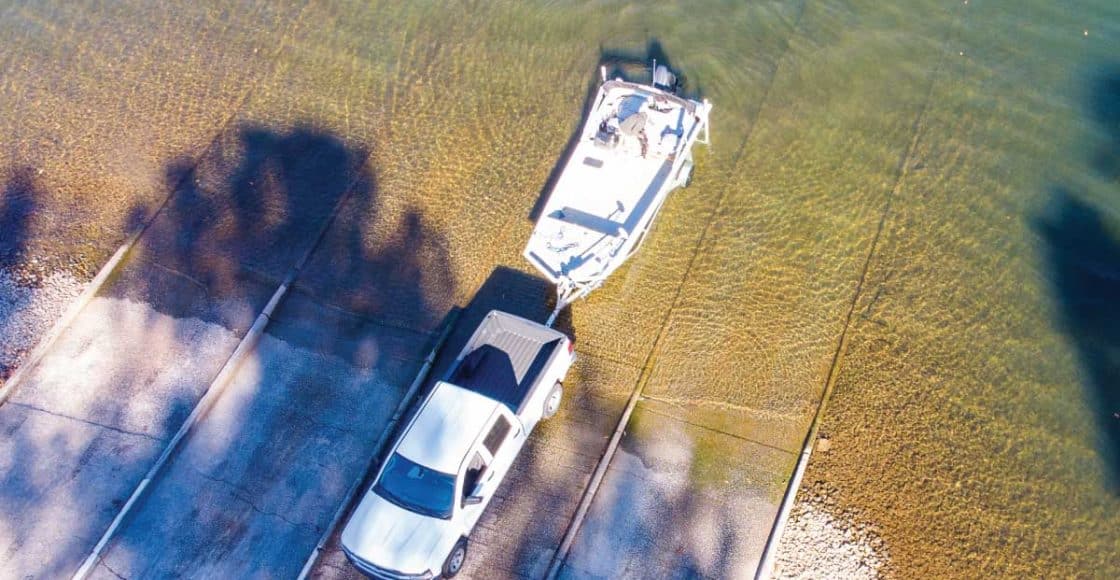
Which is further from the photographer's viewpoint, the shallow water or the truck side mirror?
the shallow water

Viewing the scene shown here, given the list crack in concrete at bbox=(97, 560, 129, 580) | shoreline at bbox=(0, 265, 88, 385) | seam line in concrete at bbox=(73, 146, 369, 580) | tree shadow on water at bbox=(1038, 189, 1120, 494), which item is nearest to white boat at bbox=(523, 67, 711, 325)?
seam line in concrete at bbox=(73, 146, 369, 580)

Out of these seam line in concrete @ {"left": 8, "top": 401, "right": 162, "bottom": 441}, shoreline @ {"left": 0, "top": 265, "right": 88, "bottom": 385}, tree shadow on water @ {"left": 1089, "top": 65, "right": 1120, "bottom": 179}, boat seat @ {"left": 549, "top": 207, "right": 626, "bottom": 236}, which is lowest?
seam line in concrete @ {"left": 8, "top": 401, "right": 162, "bottom": 441}

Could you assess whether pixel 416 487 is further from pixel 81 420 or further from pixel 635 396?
pixel 81 420

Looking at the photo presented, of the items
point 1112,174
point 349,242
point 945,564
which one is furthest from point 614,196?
point 1112,174

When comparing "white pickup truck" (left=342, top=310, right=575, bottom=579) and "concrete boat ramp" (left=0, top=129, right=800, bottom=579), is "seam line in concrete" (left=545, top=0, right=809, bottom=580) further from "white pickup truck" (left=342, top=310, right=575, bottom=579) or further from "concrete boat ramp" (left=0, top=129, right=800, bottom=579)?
"white pickup truck" (left=342, top=310, right=575, bottom=579)

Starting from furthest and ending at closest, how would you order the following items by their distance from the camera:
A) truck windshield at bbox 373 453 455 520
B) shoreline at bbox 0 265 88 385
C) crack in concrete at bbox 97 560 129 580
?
shoreline at bbox 0 265 88 385
crack in concrete at bbox 97 560 129 580
truck windshield at bbox 373 453 455 520

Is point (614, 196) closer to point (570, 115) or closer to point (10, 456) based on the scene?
point (570, 115)

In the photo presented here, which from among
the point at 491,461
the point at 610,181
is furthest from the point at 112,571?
the point at 610,181
